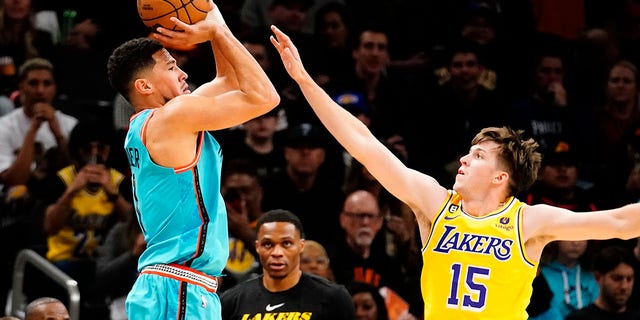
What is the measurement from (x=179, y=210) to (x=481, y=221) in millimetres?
1558

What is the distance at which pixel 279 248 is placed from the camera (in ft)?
27.6

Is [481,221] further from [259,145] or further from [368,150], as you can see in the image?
[259,145]

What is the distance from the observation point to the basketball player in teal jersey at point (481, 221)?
5949 mm

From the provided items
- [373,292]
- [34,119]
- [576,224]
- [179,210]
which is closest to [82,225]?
[34,119]

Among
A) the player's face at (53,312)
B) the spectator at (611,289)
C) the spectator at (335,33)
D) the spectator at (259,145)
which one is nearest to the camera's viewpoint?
the player's face at (53,312)

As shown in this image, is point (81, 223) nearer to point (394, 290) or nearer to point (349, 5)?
point (394, 290)

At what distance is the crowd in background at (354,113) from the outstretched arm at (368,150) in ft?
10.4

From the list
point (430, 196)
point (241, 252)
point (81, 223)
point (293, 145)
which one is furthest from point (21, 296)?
point (430, 196)

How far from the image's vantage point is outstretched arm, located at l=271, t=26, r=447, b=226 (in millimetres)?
6180

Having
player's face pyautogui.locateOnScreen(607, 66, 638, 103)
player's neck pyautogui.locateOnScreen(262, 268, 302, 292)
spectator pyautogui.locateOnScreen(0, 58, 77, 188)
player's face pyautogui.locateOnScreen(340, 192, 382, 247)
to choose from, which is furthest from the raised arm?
player's face pyautogui.locateOnScreen(607, 66, 638, 103)

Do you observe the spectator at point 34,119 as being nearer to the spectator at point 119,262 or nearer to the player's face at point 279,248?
the spectator at point 119,262

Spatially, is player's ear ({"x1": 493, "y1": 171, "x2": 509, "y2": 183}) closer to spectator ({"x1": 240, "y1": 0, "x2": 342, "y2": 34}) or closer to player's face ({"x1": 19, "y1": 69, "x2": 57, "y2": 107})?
player's face ({"x1": 19, "y1": 69, "x2": 57, "y2": 107})

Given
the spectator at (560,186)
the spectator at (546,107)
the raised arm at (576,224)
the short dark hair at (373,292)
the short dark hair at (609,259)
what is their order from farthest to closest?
the spectator at (546,107) < the spectator at (560,186) < the short dark hair at (609,259) < the short dark hair at (373,292) < the raised arm at (576,224)

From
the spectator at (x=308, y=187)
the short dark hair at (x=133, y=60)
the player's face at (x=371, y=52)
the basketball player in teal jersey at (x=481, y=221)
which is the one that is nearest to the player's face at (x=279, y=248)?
the spectator at (x=308, y=187)
